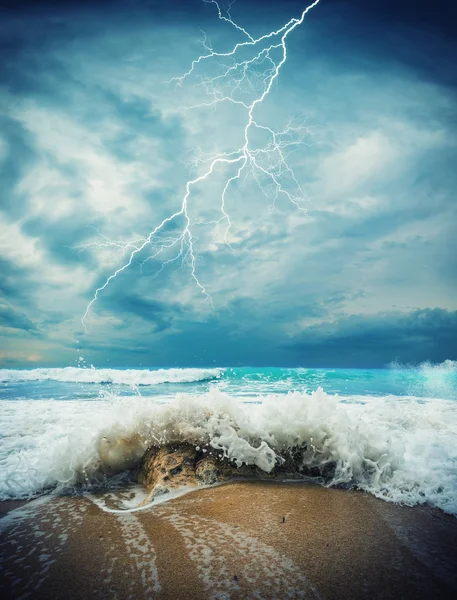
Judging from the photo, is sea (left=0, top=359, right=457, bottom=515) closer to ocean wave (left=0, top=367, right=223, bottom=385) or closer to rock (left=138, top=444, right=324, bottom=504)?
rock (left=138, top=444, right=324, bottom=504)

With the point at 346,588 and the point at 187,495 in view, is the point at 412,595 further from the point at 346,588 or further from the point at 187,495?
the point at 187,495

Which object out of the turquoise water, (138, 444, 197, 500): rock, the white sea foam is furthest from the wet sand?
the turquoise water

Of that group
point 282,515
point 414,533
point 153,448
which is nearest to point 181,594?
point 282,515

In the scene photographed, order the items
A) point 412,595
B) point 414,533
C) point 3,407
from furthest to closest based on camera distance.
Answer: point 3,407 < point 414,533 < point 412,595

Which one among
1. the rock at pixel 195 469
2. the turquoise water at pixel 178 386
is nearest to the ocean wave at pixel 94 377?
the turquoise water at pixel 178 386

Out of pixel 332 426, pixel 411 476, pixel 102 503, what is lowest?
pixel 102 503

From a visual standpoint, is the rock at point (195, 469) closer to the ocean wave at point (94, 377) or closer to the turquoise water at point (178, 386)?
the turquoise water at point (178, 386)
